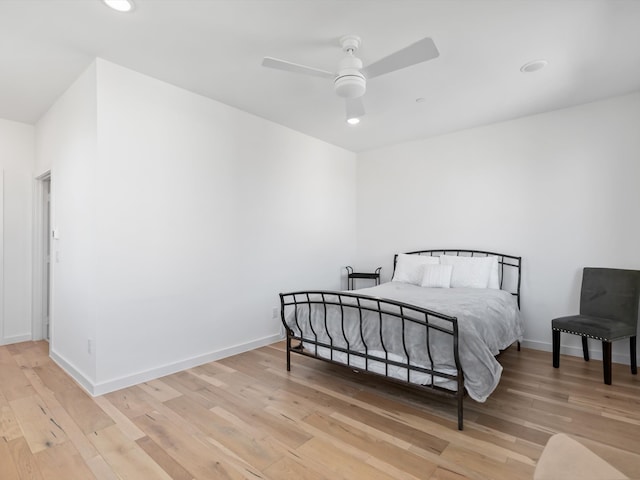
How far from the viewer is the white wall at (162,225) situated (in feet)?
9.59

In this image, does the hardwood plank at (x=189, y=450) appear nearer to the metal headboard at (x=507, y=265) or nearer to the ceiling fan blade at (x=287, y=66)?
the ceiling fan blade at (x=287, y=66)

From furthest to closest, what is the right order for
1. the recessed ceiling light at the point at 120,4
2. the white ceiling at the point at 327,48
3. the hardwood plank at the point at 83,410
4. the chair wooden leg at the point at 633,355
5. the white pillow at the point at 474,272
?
the white pillow at the point at 474,272
the chair wooden leg at the point at 633,355
the hardwood plank at the point at 83,410
the white ceiling at the point at 327,48
the recessed ceiling light at the point at 120,4

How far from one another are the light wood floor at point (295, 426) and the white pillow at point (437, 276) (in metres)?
1.16

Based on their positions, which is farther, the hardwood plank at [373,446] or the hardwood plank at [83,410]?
the hardwood plank at [83,410]

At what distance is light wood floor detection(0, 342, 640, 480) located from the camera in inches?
75.4

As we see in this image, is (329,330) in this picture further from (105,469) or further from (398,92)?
(398,92)

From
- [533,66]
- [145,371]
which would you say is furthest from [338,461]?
[533,66]

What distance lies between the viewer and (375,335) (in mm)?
2732

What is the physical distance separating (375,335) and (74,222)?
9.53 feet

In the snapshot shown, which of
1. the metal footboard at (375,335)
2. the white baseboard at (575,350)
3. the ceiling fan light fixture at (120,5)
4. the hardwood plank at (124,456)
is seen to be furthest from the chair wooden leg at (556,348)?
the ceiling fan light fixture at (120,5)

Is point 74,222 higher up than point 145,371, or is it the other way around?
point 74,222

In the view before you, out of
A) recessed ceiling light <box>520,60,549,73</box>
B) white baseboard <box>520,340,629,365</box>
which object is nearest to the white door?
recessed ceiling light <box>520,60,549,73</box>

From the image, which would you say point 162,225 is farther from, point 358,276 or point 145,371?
point 358,276

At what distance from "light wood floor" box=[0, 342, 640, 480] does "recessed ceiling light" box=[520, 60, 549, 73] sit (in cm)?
274
